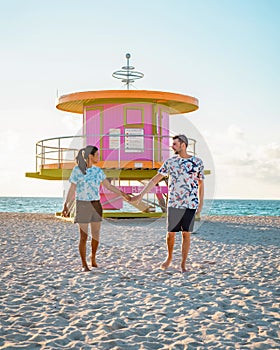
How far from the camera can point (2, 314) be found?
16.1 ft

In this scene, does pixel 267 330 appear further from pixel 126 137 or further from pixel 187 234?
pixel 126 137

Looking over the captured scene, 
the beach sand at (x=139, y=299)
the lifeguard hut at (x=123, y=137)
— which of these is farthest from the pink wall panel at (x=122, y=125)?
the beach sand at (x=139, y=299)

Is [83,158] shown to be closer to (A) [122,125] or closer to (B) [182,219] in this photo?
(B) [182,219]

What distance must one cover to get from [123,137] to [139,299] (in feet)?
36.8

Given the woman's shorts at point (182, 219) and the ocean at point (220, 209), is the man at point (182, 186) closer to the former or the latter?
the woman's shorts at point (182, 219)

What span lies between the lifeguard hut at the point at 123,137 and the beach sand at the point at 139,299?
20.6 ft

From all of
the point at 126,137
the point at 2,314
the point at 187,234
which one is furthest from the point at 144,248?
the point at 126,137

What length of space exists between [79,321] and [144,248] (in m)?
5.25

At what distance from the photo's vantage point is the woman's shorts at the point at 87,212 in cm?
688

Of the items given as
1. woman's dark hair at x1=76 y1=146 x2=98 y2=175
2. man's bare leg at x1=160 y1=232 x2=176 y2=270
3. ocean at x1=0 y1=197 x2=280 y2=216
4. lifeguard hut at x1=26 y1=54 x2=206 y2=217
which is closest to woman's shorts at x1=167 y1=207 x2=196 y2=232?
man's bare leg at x1=160 y1=232 x2=176 y2=270

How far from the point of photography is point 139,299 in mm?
5566

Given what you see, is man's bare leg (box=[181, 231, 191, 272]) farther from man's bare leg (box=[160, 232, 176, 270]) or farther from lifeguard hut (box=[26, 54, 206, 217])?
lifeguard hut (box=[26, 54, 206, 217])

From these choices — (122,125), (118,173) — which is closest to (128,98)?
(122,125)

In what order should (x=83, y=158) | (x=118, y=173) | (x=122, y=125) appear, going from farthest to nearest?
(x=122, y=125) < (x=118, y=173) < (x=83, y=158)
